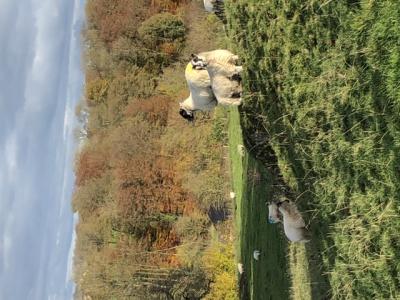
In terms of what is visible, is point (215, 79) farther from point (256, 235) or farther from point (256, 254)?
point (256, 254)

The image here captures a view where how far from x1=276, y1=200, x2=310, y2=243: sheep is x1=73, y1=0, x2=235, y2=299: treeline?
11595 mm

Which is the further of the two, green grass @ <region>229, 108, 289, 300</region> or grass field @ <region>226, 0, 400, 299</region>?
green grass @ <region>229, 108, 289, 300</region>

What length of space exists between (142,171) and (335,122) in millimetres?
21965

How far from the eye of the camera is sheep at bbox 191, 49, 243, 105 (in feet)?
38.1

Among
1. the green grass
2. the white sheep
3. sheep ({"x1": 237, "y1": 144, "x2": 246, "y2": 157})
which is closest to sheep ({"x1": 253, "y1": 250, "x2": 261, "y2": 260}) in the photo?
the green grass

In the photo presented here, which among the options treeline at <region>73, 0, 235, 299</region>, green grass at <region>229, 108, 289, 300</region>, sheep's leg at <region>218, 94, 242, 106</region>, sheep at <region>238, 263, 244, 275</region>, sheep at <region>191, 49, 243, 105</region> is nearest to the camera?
sheep at <region>191, 49, 243, 105</region>

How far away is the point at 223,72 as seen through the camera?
11.7 metres

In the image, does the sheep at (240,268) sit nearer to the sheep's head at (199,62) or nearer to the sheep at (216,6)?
the sheep at (216,6)

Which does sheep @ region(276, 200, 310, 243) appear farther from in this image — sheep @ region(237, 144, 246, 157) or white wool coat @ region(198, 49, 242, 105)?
sheep @ region(237, 144, 246, 157)

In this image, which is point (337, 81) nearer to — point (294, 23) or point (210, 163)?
point (294, 23)

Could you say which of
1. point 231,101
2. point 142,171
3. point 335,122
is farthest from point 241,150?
point 142,171

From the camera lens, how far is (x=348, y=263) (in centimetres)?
741

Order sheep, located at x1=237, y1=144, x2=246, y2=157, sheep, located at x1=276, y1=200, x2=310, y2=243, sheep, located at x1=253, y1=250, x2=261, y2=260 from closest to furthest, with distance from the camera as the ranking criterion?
sheep, located at x1=276, y1=200, x2=310, y2=243 → sheep, located at x1=253, y1=250, x2=261, y2=260 → sheep, located at x1=237, y1=144, x2=246, y2=157

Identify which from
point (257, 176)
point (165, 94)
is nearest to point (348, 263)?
point (257, 176)
